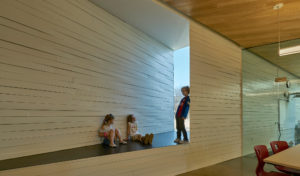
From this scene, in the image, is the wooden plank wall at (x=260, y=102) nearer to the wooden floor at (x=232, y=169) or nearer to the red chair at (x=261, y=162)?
the wooden floor at (x=232, y=169)

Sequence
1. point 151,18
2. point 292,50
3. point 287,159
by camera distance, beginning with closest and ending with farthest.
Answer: point 287,159, point 292,50, point 151,18

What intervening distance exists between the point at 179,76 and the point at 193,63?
5.99 feet

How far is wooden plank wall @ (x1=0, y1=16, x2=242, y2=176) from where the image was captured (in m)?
3.25

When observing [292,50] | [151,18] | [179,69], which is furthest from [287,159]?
[179,69]

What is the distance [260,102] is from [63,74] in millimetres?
5538

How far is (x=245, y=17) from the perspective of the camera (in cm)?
493

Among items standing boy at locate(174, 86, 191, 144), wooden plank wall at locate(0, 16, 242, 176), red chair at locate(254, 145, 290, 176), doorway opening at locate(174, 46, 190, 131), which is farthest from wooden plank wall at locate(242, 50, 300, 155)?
red chair at locate(254, 145, 290, 176)

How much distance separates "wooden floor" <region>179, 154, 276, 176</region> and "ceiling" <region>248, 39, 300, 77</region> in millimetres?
2607

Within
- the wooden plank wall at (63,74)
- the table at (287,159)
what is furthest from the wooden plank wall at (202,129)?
the table at (287,159)

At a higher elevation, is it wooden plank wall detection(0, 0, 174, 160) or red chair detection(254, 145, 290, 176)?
wooden plank wall detection(0, 0, 174, 160)

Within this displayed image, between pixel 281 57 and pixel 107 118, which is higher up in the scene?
pixel 281 57

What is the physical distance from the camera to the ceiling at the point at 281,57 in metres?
5.59

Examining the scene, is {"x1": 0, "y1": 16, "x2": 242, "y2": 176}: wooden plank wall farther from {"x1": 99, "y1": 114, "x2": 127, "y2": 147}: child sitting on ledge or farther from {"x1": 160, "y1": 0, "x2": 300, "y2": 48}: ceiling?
{"x1": 99, "y1": 114, "x2": 127, "y2": 147}: child sitting on ledge

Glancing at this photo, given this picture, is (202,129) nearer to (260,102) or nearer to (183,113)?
(183,113)
